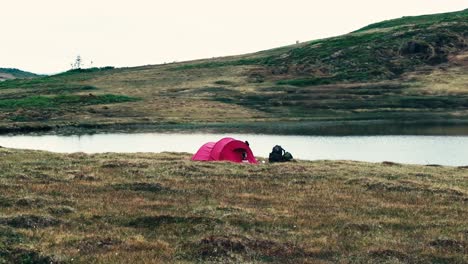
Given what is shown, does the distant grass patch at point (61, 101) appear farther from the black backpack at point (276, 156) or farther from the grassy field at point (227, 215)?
the grassy field at point (227, 215)

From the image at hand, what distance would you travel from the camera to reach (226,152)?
144 ft

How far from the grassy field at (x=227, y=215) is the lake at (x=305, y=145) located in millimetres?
30082

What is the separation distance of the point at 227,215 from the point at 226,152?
824 inches

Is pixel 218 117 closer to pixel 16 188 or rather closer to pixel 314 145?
pixel 314 145

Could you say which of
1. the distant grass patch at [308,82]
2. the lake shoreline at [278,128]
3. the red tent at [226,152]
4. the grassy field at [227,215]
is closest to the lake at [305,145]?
the lake shoreline at [278,128]

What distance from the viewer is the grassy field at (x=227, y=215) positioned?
17906 mm

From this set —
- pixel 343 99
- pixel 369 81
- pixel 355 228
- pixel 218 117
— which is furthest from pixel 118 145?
pixel 369 81

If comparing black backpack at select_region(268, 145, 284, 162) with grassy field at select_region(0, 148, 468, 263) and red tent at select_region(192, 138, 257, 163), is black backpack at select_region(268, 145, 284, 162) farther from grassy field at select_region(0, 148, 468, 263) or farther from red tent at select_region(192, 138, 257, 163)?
grassy field at select_region(0, 148, 468, 263)

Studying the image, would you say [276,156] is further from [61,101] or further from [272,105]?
[61,101]

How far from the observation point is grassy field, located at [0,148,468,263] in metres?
17.9

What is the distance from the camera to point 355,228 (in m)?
21.7

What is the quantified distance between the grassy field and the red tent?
4.95 meters

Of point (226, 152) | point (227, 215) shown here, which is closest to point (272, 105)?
point (226, 152)

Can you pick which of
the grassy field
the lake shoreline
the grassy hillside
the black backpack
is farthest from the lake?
the grassy field
